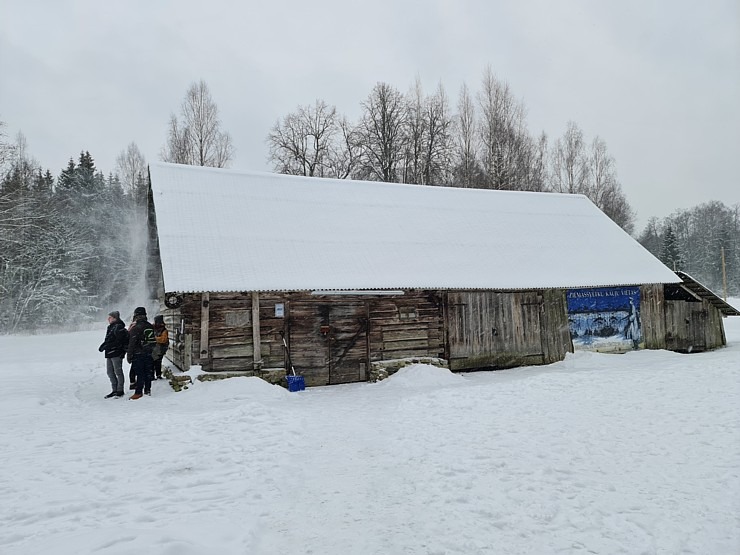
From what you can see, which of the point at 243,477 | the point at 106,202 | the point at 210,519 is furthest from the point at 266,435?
the point at 106,202

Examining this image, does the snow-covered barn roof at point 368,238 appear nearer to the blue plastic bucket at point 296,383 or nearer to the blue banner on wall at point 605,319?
the blue banner on wall at point 605,319

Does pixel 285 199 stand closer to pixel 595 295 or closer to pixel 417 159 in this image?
pixel 595 295

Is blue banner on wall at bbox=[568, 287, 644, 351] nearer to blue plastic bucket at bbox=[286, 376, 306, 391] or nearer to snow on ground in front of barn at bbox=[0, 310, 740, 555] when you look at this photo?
snow on ground in front of barn at bbox=[0, 310, 740, 555]

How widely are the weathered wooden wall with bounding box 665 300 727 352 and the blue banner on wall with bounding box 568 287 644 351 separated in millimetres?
1473

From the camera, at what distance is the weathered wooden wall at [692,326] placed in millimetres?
16984

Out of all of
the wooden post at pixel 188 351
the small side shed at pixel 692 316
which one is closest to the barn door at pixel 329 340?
the wooden post at pixel 188 351

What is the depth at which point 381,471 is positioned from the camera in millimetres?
5883

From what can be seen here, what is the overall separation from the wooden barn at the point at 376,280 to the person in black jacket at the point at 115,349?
45.5 inches

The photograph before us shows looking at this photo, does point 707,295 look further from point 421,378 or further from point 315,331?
point 315,331

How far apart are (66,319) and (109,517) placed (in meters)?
35.8

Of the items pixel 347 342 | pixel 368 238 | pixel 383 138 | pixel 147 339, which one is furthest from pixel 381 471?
pixel 383 138

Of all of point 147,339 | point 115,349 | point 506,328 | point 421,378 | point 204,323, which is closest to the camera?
point 115,349

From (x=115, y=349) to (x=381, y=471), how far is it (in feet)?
24.0

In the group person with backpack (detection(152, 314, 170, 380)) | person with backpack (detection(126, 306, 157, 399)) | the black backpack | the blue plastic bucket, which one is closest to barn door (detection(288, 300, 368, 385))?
the blue plastic bucket
